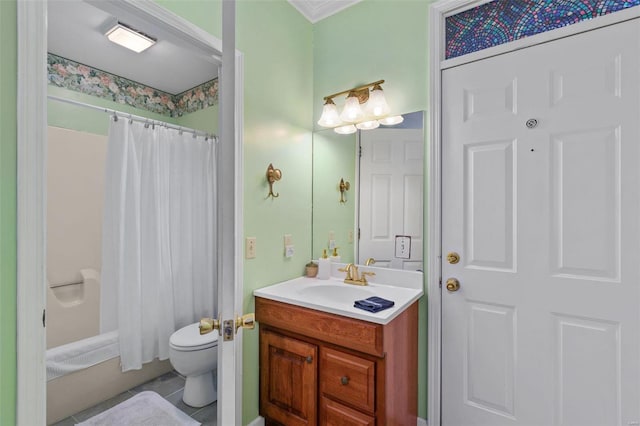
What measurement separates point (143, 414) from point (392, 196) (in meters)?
1.77

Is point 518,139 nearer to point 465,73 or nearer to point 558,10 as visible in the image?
point 465,73

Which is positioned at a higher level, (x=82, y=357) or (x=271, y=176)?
(x=271, y=176)

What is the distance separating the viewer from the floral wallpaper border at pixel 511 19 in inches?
53.6

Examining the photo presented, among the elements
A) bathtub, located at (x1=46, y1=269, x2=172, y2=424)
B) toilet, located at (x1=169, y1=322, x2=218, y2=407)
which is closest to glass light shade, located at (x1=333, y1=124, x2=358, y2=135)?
toilet, located at (x1=169, y1=322, x2=218, y2=407)

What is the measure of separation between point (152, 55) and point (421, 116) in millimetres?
1444

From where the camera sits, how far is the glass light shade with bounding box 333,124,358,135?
2002 millimetres

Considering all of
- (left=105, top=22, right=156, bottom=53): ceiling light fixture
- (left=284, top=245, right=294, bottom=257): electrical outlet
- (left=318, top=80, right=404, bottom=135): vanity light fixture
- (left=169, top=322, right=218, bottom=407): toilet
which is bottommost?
(left=169, top=322, right=218, bottom=407): toilet

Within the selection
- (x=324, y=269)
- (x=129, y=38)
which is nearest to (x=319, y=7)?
(x=129, y=38)

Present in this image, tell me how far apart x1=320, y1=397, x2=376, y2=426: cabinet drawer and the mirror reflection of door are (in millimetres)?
820

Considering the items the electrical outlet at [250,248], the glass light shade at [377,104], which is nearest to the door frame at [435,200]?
the glass light shade at [377,104]

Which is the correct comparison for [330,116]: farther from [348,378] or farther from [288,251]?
[348,378]

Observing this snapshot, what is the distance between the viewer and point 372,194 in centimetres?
196

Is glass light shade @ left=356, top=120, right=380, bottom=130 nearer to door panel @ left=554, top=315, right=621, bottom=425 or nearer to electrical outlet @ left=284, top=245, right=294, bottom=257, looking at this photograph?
electrical outlet @ left=284, top=245, right=294, bottom=257

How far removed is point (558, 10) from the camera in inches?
56.1
